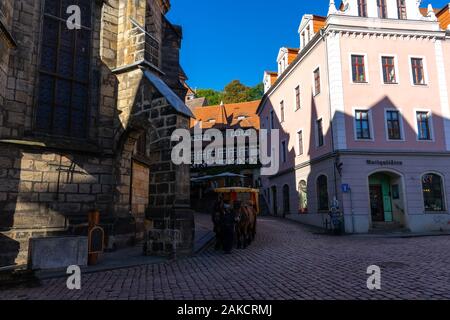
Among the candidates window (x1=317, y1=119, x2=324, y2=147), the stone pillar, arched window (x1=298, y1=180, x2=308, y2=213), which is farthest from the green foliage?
the stone pillar

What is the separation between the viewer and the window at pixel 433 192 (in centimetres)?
1880

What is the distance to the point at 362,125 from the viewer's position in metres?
19.0

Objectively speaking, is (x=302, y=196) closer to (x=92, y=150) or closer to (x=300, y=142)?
(x=300, y=142)

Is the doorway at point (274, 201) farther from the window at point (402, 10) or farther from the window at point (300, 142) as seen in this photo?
the window at point (402, 10)

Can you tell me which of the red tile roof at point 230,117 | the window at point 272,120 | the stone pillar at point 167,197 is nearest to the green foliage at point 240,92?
the red tile roof at point 230,117

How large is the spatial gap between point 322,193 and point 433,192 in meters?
6.08

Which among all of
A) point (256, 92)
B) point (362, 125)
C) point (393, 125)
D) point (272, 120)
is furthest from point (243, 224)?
point (256, 92)

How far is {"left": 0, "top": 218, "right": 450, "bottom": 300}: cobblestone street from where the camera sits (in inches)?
205

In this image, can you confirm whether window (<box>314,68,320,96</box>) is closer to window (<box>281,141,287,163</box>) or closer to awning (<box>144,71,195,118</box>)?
window (<box>281,141,287,163</box>)

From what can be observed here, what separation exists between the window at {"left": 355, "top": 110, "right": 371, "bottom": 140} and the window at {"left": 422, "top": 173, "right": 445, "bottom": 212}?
4.12 meters

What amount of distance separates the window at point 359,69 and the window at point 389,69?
128cm

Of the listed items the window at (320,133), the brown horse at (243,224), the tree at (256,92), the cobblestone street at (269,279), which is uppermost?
the tree at (256,92)
